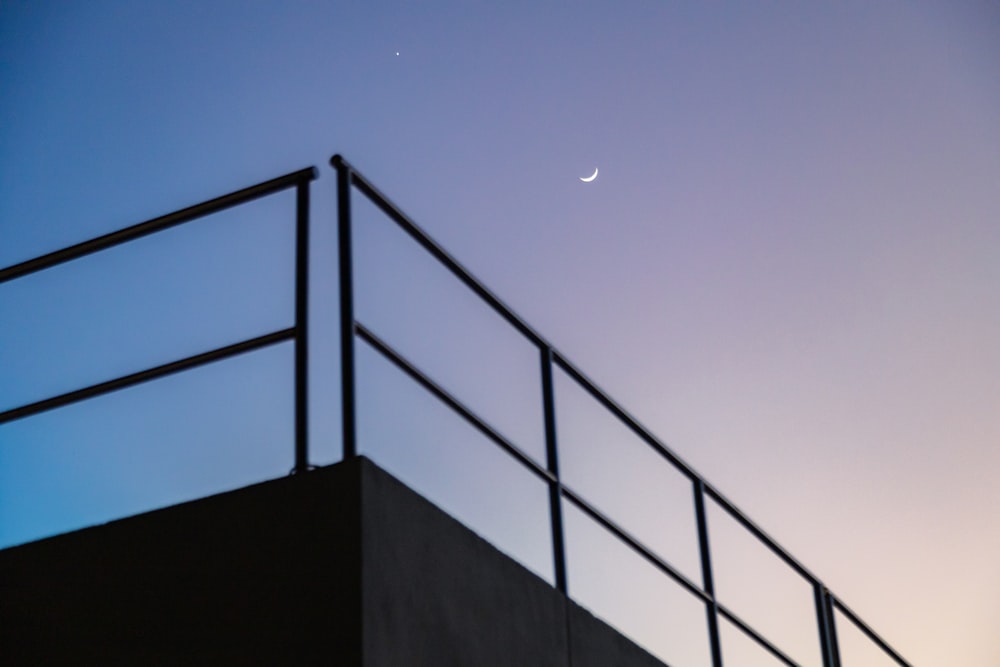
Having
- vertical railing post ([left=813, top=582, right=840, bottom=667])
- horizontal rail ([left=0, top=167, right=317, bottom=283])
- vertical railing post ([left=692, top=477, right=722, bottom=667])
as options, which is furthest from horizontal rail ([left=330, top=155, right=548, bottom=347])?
vertical railing post ([left=813, top=582, right=840, bottom=667])

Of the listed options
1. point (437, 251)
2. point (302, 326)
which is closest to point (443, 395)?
point (437, 251)

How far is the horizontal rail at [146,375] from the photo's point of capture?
349 cm

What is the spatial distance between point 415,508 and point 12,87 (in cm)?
1605

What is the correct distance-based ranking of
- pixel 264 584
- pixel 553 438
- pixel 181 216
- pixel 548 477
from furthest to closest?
pixel 553 438
pixel 548 477
pixel 181 216
pixel 264 584

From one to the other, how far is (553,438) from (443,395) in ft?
2.98

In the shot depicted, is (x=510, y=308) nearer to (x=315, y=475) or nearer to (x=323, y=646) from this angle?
(x=315, y=475)

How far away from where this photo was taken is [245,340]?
3.54m

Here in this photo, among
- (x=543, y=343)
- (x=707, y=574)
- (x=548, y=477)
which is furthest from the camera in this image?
(x=707, y=574)

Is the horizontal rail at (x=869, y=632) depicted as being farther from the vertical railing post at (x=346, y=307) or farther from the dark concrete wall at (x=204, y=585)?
the dark concrete wall at (x=204, y=585)

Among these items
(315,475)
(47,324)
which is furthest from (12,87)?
(315,475)

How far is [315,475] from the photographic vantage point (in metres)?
3.30

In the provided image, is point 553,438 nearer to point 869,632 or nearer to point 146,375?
point 146,375

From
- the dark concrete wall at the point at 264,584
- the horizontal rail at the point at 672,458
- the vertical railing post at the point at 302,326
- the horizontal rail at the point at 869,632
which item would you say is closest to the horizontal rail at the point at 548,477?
the vertical railing post at the point at 302,326

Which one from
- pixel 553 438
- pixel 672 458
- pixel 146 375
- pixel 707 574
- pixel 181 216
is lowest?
pixel 146 375
